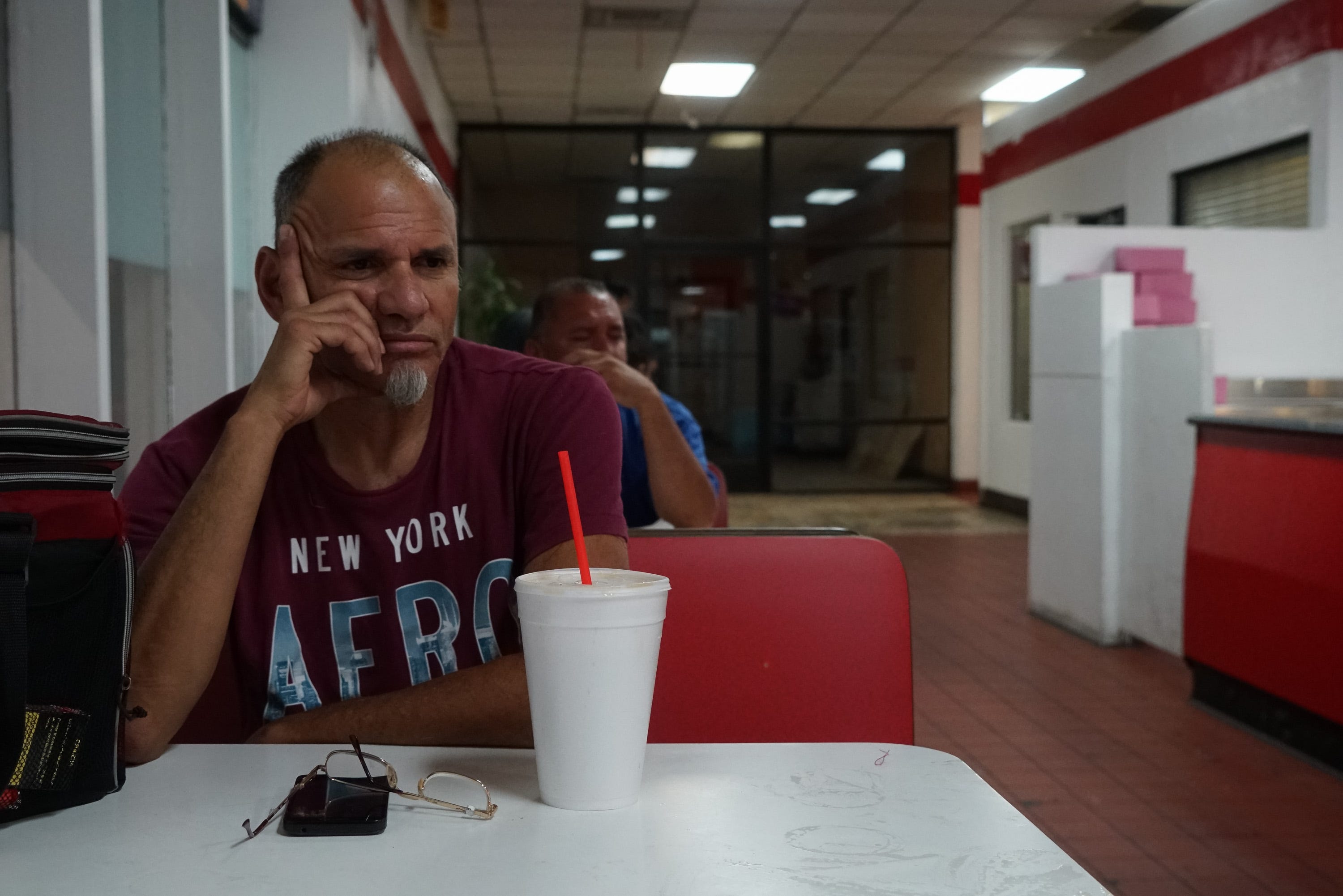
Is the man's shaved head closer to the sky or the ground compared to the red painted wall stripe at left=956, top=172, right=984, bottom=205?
closer to the ground

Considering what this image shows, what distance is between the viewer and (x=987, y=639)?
4672mm

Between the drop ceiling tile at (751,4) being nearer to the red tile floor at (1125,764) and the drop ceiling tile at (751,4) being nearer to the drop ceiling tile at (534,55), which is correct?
the drop ceiling tile at (534,55)

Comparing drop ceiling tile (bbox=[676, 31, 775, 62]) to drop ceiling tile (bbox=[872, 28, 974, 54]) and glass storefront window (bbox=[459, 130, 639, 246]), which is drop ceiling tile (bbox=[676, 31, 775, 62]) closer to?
drop ceiling tile (bbox=[872, 28, 974, 54])

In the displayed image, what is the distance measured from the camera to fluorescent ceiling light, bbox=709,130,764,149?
32.9ft

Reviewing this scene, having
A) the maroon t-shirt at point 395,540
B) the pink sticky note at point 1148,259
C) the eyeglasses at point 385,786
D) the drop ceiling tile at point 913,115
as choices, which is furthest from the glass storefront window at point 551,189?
the eyeglasses at point 385,786

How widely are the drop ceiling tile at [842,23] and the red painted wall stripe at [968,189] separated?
291 centimetres

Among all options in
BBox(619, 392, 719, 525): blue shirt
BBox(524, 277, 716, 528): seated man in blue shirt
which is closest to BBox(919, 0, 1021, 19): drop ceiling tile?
BBox(524, 277, 716, 528): seated man in blue shirt

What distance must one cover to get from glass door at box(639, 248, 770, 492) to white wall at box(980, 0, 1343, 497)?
79.1 inches

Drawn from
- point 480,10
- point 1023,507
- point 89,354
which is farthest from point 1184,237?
point 89,354

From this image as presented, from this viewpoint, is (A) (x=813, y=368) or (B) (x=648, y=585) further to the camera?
(A) (x=813, y=368)

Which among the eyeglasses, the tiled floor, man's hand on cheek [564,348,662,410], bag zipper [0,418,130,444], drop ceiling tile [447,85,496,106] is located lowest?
the tiled floor

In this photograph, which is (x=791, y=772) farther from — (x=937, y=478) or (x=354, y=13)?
(x=937, y=478)

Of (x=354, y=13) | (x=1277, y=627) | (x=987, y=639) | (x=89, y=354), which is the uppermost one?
(x=354, y=13)

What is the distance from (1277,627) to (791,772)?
295cm
